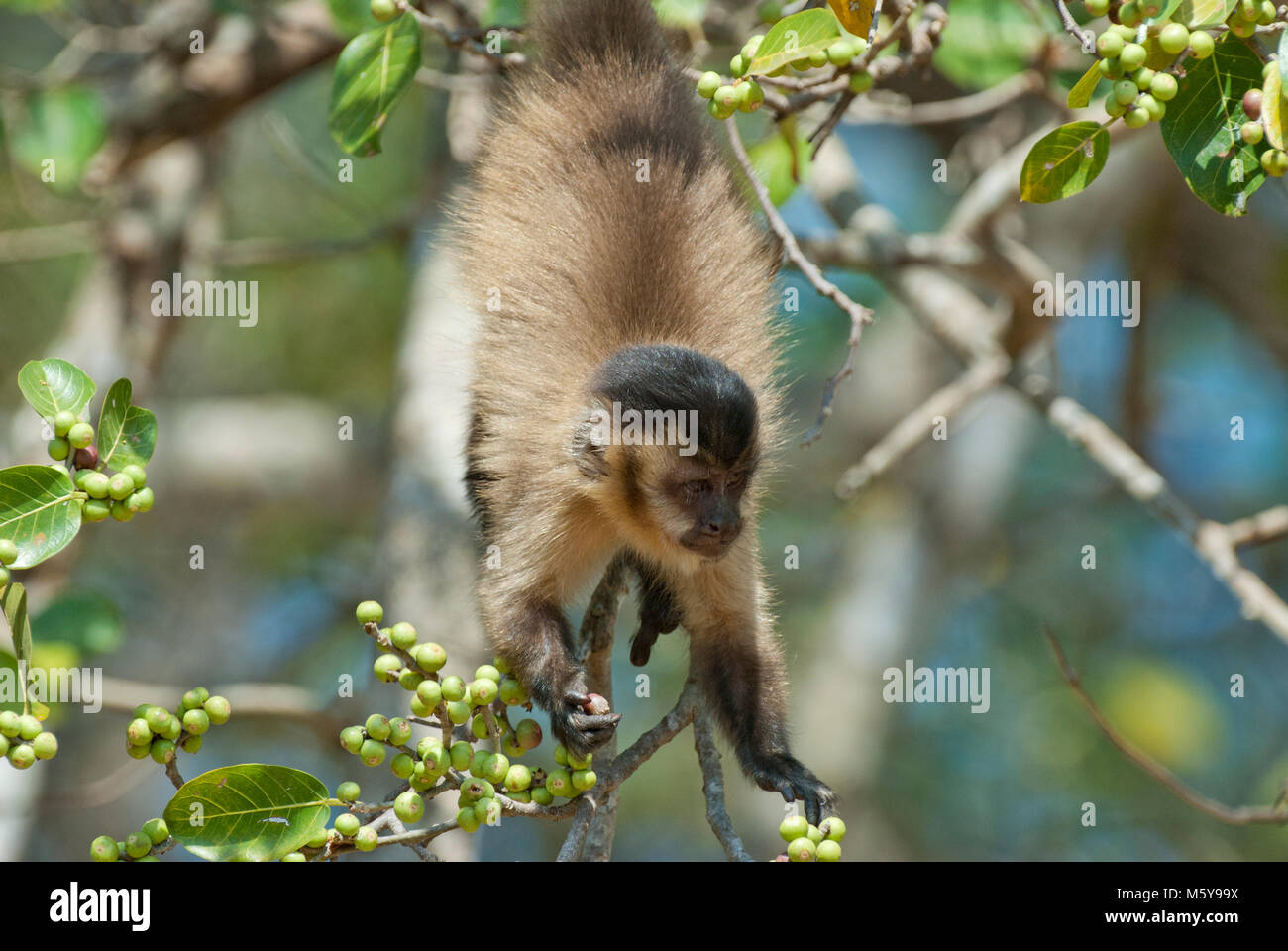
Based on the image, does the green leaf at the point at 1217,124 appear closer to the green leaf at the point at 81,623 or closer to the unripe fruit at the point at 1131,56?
the unripe fruit at the point at 1131,56

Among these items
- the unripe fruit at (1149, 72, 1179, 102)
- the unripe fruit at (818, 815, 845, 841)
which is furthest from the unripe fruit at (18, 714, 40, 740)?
the unripe fruit at (1149, 72, 1179, 102)

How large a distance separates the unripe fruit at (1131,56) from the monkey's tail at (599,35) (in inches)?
84.2

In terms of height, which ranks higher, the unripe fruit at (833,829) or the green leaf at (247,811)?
the green leaf at (247,811)

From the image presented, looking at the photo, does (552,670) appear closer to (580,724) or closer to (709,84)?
(580,724)

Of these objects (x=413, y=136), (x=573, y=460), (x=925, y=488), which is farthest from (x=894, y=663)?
(x=413, y=136)

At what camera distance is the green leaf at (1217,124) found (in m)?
2.90

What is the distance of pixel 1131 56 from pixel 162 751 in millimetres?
2528

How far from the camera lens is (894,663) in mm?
8062

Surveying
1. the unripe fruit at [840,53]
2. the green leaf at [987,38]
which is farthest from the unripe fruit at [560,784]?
the green leaf at [987,38]

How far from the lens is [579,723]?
3.46m

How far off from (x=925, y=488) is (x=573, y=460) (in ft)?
15.9

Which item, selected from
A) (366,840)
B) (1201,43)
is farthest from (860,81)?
(366,840)
